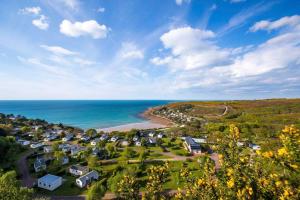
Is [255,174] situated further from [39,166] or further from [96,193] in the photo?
[39,166]

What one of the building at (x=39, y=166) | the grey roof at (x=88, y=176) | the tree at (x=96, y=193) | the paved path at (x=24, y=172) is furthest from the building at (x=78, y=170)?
the tree at (x=96, y=193)

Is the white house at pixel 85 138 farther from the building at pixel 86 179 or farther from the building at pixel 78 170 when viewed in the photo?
the building at pixel 86 179

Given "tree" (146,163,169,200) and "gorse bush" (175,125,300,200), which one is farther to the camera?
"tree" (146,163,169,200)

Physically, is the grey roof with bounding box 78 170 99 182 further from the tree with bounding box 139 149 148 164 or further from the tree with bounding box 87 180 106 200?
the tree with bounding box 139 149 148 164

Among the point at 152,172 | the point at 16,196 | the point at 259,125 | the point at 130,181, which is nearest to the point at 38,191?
the point at 16,196

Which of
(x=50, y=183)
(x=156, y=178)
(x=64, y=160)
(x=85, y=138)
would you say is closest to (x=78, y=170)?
(x=50, y=183)

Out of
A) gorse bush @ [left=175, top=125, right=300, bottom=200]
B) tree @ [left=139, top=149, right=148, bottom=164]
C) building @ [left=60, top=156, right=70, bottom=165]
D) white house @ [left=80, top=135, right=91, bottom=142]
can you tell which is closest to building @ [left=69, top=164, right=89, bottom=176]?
building @ [left=60, top=156, right=70, bottom=165]
